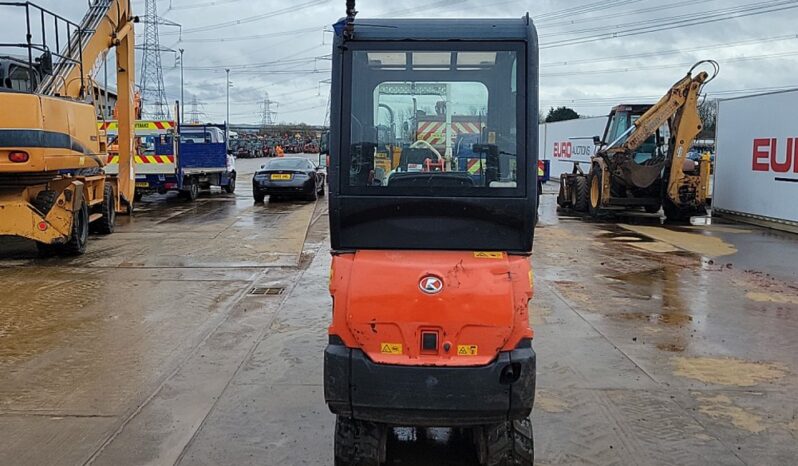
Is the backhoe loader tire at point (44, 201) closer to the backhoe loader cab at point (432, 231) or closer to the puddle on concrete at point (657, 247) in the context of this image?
the backhoe loader cab at point (432, 231)

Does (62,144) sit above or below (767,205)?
above

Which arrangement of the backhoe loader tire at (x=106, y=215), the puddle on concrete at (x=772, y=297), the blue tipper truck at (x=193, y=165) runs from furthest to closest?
the blue tipper truck at (x=193, y=165), the backhoe loader tire at (x=106, y=215), the puddle on concrete at (x=772, y=297)

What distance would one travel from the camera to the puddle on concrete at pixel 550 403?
4941mm

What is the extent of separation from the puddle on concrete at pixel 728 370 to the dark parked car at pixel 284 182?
53.1ft

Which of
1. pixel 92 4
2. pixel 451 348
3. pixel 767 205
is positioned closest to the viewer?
pixel 451 348

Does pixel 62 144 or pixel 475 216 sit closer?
pixel 475 216

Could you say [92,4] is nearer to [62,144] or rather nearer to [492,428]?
[62,144]

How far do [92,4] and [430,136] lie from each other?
12.1 m

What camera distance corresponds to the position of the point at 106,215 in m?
13.6

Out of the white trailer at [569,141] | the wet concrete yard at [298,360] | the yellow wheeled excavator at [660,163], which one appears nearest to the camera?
the wet concrete yard at [298,360]

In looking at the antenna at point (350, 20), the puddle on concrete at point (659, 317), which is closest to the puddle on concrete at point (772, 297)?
the puddle on concrete at point (659, 317)

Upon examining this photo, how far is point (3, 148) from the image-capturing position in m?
8.86

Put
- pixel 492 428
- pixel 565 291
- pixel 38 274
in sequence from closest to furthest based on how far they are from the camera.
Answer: pixel 492 428, pixel 565 291, pixel 38 274

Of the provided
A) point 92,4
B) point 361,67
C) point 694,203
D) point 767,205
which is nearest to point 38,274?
point 92,4
